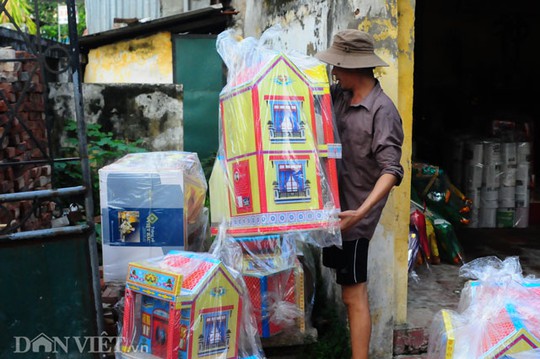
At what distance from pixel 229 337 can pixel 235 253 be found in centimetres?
47

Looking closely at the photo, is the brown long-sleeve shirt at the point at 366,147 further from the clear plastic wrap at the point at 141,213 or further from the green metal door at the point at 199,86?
the green metal door at the point at 199,86

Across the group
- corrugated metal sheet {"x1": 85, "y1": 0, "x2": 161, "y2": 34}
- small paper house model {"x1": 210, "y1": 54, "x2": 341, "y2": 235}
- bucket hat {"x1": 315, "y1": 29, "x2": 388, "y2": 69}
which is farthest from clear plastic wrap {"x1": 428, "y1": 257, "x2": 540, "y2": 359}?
corrugated metal sheet {"x1": 85, "y1": 0, "x2": 161, "y2": 34}

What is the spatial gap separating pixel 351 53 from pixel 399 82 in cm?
74

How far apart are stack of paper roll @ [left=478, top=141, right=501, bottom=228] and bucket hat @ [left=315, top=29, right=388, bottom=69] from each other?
407cm

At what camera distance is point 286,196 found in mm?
2809

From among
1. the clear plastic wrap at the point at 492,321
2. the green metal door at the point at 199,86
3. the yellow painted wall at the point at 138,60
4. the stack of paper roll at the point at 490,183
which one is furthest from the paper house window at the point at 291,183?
the yellow painted wall at the point at 138,60

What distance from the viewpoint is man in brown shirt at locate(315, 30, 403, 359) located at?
289cm

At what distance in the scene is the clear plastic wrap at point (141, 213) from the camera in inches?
137

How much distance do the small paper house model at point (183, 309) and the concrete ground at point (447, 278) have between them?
4.46 ft

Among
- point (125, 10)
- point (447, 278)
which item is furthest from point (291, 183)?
point (125, 10)

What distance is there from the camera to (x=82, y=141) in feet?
9.79

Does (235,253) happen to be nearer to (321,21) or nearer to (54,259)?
(54,259)

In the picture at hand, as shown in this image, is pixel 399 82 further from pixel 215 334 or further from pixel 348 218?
pixel 215 334

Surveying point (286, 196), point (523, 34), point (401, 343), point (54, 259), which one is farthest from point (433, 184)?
point (523, 34)
